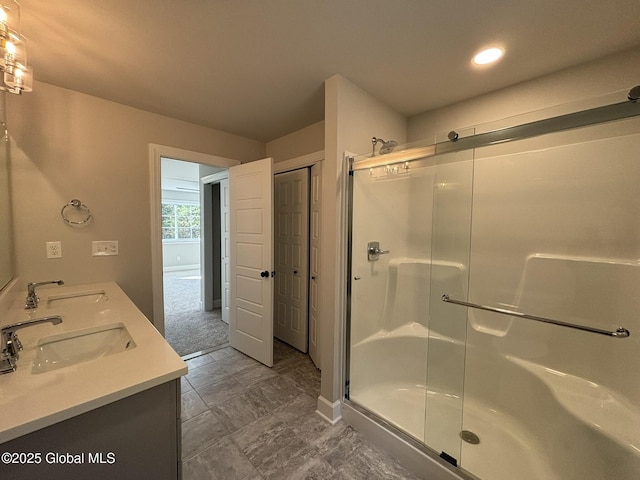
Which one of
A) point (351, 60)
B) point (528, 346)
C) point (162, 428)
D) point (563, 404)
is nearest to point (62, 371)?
point (162, 428)

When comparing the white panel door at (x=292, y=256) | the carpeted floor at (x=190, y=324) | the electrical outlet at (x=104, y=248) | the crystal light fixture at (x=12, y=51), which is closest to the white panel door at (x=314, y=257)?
the white panel door at (x=292, y=256)

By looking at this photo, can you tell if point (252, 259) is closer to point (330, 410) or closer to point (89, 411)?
point (330, 410)

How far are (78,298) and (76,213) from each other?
710 mm

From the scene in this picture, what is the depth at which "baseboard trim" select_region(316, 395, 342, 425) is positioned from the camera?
1.80 metres

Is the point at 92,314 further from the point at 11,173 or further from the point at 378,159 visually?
the point at 378,159

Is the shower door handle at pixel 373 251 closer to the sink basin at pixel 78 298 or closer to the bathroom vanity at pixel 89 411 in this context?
the bathroom vanity at pixel 89 411

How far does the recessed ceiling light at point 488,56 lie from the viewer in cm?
148

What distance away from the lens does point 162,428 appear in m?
0.89

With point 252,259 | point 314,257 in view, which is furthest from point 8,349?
point 314,257

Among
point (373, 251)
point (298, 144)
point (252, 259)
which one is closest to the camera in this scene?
point (373, 251)

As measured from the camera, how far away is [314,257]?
260 cm

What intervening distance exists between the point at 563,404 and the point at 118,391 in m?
2.18

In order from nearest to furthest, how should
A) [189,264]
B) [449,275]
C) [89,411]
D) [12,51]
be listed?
1. [89,411]
2. [12,51]
3. [449,275]
4. [189,264]

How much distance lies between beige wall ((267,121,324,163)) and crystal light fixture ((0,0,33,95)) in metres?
1.92
